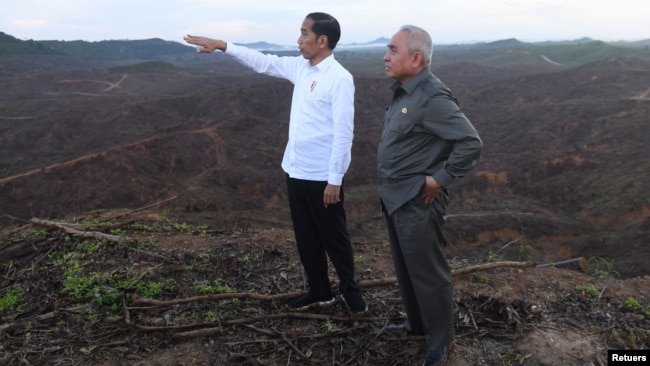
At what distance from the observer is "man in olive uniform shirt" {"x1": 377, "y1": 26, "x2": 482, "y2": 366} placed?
99.7 inches

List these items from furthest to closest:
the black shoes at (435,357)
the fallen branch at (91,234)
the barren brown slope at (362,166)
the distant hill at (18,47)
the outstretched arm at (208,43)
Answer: the distant hill at (18,47)
the barren brown slope at (362,166)
the fallen branch at (91,234)
the outstretched arm at (208,43)
the black shoes at (435,357)

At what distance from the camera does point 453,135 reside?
250 cm

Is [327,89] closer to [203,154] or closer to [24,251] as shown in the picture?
[24,251]

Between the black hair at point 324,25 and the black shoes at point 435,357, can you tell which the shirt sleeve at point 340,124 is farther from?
the black shoes at point 435,357

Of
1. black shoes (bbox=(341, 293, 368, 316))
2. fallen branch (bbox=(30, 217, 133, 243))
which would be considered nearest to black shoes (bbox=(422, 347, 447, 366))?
black shoes (bbox=(341, 293, 368, 316))

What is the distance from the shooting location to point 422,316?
9.24 feet

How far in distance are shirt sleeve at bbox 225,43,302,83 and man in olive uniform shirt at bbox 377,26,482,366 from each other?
879 mm

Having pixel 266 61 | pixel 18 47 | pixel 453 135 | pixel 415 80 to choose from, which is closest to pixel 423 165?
pixel 453 135

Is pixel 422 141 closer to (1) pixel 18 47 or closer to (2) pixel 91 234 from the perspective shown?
(2) pixel 91 234

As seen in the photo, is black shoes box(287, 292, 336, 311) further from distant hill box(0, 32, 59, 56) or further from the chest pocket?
distant hill box(0, 32, 59, 56)

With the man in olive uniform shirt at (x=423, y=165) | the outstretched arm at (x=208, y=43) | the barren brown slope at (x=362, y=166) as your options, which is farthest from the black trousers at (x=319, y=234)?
the barren brown slope at (x=362, y=166)

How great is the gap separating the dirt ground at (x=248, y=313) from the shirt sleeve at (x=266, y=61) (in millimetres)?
1579

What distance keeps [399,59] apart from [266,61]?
1147mm

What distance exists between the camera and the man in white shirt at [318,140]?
118 inches
